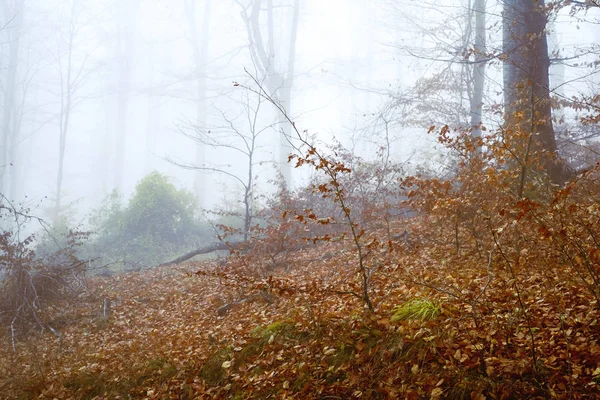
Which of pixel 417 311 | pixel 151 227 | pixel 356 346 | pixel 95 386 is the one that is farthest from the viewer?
pixel 151 227

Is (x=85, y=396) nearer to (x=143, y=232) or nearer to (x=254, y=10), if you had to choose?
(x=143, y=232)

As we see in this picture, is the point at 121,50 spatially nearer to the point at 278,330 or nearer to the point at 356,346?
the point at 278,330

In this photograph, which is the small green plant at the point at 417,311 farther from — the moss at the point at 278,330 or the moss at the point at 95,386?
the moss at the point at 95,386

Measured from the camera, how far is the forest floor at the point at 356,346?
289 cm

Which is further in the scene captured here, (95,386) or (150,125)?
(150,125)

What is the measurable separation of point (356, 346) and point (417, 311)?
650mm

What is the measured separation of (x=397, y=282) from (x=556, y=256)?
176cm

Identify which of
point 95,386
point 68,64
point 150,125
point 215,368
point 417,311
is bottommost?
point 95,386

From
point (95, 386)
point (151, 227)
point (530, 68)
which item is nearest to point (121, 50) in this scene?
point (151, 227)

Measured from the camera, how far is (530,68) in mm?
7387

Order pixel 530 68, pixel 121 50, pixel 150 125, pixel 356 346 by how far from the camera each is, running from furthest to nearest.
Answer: pixel 150 125
pixel 121 50
pixel 530 68
pixel 356 346

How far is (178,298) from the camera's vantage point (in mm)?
8484

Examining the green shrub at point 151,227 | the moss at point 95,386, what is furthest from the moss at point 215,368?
the green shrub at point 151,227

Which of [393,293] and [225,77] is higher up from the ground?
[225,77]
